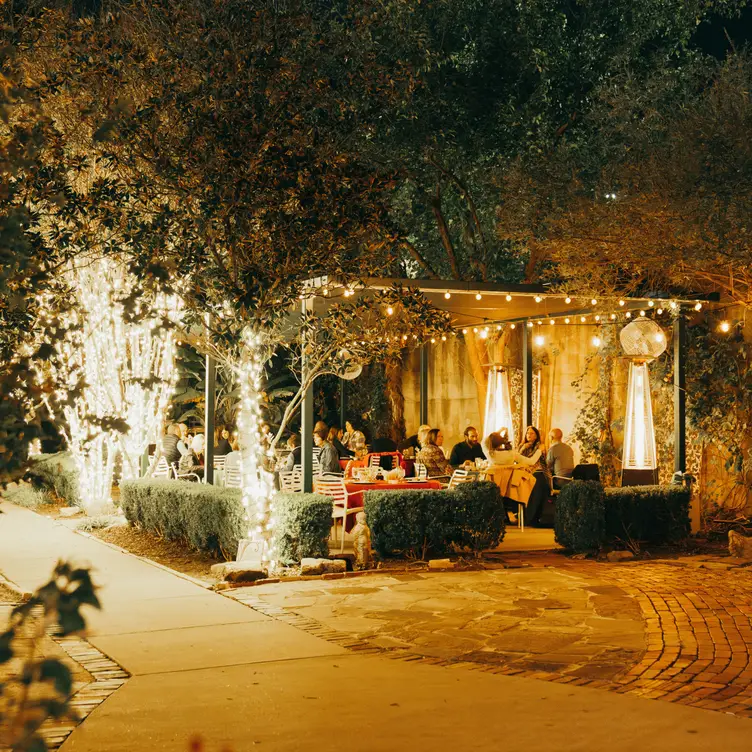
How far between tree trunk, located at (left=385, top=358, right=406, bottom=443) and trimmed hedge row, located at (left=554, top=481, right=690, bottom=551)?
10.4m

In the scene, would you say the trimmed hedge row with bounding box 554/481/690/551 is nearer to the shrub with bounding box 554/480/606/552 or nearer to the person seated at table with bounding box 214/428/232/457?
the shrub with bounding box 554/480/606/552

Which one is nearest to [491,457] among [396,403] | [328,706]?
[396,403]

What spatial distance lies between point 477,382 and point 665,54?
20.9 feet

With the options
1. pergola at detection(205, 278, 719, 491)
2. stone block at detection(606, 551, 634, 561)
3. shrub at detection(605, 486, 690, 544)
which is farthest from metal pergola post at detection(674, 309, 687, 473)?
stone block at detection(606, 551, 634, 561)

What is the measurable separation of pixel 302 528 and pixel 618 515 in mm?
3618

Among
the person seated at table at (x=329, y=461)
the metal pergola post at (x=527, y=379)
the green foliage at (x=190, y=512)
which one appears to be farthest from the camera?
the metal pergola post at (x=527, y=379)

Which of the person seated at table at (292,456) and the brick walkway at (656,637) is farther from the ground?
the person seated at table at (292,456)

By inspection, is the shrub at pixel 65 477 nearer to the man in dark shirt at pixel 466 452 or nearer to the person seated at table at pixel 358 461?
the person seated at table at pixel 358 461

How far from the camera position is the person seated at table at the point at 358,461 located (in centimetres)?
1348

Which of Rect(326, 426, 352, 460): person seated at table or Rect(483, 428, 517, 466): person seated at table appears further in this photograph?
Rect(326, 426, 352, 460): person seated at table

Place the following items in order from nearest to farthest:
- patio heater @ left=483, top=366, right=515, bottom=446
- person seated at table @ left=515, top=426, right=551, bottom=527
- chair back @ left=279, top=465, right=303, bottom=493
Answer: person seated at table @ left=515, top=426, right=551, bottom=527 → chair back @ left=279, top=465, right=303, bottom=493 → patio heater @ left=483, top=366, right=515, bottom=446

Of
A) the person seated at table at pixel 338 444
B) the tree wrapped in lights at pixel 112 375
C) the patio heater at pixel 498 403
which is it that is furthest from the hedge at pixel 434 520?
the patio heater at pixel 498 403

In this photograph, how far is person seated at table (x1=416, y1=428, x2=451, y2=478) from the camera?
47.8 ft

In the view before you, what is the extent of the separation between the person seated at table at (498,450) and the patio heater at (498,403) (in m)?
1.22
